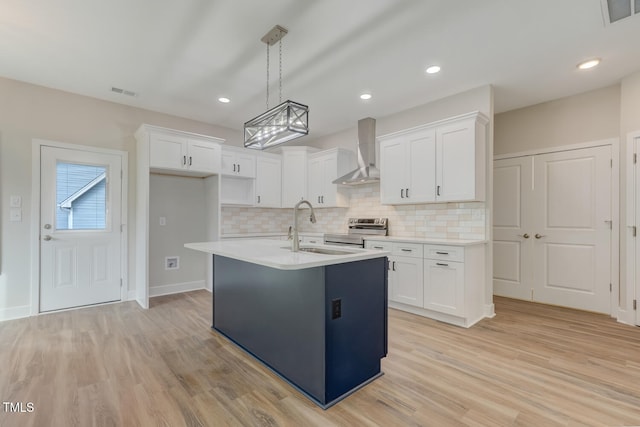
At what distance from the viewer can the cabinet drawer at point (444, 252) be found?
319cm

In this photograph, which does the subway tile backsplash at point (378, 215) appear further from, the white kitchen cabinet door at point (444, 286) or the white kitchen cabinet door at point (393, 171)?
the white kitchen cabinet door at point (444, 286)

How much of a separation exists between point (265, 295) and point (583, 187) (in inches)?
165

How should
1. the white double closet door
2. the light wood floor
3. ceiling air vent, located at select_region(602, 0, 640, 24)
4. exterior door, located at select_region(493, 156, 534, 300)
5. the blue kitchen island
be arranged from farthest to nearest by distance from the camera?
Answer: exterior door, located at select_region(493, 156, 534, 300) < the white double closet door < ceiling air vent, located at select_region(602, 0, 640, 24) < the blue kitchen island < the light wood floor

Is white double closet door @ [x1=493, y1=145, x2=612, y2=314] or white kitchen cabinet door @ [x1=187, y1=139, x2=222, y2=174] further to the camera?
white kitchen cabinet door @ [x1=187, y1=139, x2=222, y2=174]

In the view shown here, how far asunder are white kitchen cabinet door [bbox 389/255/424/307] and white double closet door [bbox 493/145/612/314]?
69.8 inches

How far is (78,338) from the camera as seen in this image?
2887 millimetres

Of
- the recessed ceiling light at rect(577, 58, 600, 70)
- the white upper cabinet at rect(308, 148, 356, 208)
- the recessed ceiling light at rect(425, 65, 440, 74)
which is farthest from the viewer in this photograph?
the white upper cabinet at rect(308, 148, 356, 208)

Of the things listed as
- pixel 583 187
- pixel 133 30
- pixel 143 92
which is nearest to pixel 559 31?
pixel 583 187

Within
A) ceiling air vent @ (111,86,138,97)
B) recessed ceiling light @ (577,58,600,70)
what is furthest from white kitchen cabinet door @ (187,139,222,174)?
recessed ceiling light @ (577,58,600,70)

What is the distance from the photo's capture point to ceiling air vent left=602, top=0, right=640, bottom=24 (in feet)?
7.20

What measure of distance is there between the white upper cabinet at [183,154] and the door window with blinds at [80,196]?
73 cm

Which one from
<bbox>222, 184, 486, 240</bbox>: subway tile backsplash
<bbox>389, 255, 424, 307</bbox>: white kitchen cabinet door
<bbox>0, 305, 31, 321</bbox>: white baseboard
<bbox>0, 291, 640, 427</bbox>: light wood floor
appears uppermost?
<bbox>222, 184, 486, 240</bbox>: subway tile backsplash

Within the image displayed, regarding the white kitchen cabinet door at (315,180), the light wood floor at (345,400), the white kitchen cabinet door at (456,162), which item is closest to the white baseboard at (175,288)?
the light wood floor at (345,400)

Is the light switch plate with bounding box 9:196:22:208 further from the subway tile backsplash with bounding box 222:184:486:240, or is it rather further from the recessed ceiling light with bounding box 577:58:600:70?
the recessed ceiling light with bounding box 577:58:600:70
